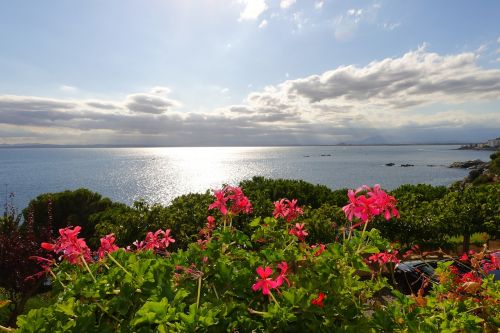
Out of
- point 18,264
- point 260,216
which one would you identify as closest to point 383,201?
point 260,216

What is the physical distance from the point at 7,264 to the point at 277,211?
24.7ft

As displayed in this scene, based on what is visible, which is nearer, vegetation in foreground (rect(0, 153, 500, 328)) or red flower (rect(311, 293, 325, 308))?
red flower (rect(311, 293, 325, 308))

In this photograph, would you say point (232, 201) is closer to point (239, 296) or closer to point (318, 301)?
point (239, 296)

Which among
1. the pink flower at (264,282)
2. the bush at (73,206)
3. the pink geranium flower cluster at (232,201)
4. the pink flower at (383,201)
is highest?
the pink flower at (383,201)

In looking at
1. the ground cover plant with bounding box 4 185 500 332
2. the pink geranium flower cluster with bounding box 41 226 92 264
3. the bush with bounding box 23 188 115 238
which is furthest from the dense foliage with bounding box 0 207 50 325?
the bush with bounding box 23 188 115 238

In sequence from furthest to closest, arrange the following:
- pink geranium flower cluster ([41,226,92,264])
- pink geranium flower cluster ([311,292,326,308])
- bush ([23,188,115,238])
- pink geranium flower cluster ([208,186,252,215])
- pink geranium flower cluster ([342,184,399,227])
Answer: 1. bush ([23,188,115,238])
2. pink geranium flower cluster ([208,186,252,215])
3. pink geranium flower cluster ([342,184,399,227])
4. pink geranium flower cluster ([41,226,92,264])
5. pink geranium flower cluster ([311,292,326,308])

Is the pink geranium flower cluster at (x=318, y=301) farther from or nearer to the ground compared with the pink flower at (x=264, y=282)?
nearer to the ground

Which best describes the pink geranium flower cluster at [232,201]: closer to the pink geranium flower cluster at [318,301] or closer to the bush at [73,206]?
the pink geranium flower cluster at [318,301]

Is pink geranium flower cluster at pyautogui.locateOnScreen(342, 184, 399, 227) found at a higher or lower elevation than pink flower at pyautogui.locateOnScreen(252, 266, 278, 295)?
higher

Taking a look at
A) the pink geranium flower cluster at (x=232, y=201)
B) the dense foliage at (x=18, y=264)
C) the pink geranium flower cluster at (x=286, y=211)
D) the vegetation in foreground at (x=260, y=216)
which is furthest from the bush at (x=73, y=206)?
the pink geranium flower cluster at (x=286, y=211)

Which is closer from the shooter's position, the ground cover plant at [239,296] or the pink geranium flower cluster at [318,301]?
the ground cover plant at [239,296]

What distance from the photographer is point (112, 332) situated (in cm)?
171

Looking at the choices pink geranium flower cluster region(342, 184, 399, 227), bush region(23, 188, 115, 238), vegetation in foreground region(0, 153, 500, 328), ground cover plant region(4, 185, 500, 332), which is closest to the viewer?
ground cover plant region(4, 185, 500, 332)

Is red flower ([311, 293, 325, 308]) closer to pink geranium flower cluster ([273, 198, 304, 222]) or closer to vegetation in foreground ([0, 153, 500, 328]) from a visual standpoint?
pink geranium flower cluster ([273, 198, 304, 222])
